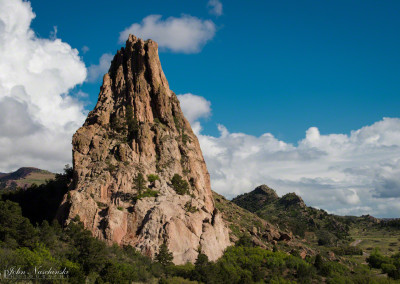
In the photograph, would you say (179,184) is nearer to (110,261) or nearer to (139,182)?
(139,182)

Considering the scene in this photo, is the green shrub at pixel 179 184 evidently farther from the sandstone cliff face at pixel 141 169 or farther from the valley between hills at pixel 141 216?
the sandstone cliff face at pixel 141 169

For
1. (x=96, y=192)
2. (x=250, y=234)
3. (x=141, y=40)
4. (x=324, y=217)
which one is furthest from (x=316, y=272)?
(x=324, y=217)

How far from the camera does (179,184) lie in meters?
77.7

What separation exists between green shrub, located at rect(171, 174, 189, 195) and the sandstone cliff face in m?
0.40

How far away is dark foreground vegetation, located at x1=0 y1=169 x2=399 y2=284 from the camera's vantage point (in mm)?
49031

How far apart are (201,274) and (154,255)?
368 inches

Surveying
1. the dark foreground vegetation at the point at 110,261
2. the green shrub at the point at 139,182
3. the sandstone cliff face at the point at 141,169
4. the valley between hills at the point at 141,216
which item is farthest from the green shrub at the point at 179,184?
the dark foreground vegetation at the point at 110,261

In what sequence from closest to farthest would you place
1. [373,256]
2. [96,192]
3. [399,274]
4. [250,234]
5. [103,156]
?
[96,192], [103,156], [399,274], [250,234], [373,256]

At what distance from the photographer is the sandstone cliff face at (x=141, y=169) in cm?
6406

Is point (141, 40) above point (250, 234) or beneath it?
above

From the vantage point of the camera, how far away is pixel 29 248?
55.1 meters

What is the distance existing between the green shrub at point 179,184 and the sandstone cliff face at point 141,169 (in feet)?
1.31

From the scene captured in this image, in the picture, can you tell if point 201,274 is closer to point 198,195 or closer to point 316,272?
point 198,195

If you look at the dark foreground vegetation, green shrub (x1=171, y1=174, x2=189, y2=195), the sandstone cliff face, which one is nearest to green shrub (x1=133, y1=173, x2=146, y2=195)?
the sandstone cliff face
